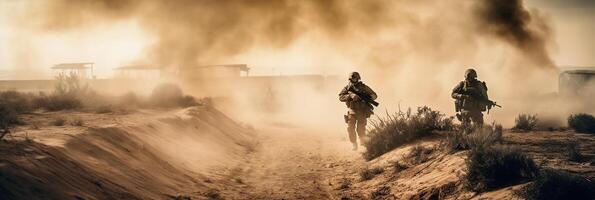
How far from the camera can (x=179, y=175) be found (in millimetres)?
13148

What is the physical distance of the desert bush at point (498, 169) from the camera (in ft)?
29.9

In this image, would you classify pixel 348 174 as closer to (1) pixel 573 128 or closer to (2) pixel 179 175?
(2) pixel 179 175

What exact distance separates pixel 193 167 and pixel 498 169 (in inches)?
299

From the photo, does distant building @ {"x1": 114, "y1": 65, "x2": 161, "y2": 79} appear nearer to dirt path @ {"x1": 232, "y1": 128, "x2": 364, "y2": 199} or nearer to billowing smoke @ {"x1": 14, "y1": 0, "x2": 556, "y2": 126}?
billowing smoke @ {"x1": 14, "y1": 0, "x2": 556, "y2": 126}

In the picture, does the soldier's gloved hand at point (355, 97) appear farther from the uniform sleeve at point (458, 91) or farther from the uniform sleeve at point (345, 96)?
the uniform sleeve at point (458, 91)

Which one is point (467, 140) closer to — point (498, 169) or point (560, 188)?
point (498, 169)

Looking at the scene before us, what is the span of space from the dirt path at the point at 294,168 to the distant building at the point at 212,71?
887 inches

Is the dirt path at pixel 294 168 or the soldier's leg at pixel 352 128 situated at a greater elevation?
the soldier's leg at pixel 352 128

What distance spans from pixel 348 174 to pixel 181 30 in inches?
970

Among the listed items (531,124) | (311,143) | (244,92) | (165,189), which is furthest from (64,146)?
(244,92)

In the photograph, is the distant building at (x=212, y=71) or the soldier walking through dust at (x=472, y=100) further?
the distant building at (x=212, y=71)

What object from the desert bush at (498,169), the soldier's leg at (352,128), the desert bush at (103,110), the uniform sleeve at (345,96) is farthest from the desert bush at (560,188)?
the desert bush at (103,110)

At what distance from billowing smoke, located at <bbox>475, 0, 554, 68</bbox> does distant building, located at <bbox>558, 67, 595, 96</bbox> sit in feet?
9.74

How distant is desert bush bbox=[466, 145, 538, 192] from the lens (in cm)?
912
